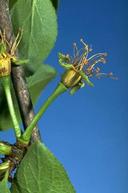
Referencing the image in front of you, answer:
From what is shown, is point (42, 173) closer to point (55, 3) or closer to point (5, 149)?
point (5, 149)

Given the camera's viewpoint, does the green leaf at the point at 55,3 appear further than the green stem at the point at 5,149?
Yes

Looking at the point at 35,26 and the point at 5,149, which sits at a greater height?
the point at 35,26

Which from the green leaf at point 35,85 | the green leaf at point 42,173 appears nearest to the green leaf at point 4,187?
the green leaf at point 42,173

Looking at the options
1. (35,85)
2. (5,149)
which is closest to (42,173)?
(5,149)

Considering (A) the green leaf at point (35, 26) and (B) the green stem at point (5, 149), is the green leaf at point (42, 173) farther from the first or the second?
(A) the green leaf at point (35, 26)

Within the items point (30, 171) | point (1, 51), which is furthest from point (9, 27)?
point (30, 171)

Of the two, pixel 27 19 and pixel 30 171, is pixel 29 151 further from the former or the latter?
→ pixel 27 19
